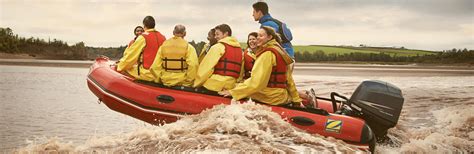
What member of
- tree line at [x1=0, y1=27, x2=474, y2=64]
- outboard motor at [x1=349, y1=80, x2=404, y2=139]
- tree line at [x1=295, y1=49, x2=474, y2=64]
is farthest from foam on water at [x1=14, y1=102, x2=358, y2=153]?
tree line at [x1=295, y1=49, x2=474, y2=64]

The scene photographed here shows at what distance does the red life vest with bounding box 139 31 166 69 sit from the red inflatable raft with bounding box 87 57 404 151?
23 cm

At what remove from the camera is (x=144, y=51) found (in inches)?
206

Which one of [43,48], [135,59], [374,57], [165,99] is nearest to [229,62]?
[165,99]

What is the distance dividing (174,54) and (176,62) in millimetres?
76

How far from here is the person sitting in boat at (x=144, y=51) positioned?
5.19 m

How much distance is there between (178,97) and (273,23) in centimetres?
107

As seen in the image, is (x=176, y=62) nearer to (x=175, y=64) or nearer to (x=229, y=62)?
(x=175, y=64)

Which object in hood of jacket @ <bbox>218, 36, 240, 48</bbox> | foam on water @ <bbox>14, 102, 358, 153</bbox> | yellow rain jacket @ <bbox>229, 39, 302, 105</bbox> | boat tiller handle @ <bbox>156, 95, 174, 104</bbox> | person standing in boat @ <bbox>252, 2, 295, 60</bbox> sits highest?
person standing in boat @ <bbox>252, 2, 295, 60</bbox>

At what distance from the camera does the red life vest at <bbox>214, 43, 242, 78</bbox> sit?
184 inches

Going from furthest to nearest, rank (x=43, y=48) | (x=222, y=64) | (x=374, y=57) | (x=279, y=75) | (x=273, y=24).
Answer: (x=374, y=57)
(x=43, y=48)
(x=273, y=24)
(x=222, y=64)
(x=279, y=75)

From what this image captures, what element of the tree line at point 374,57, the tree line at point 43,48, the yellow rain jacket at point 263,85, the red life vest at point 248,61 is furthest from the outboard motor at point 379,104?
the tree line at point 374,57

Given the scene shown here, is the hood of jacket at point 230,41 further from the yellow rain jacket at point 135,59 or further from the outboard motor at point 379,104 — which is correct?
the outboard motor at point 379,104

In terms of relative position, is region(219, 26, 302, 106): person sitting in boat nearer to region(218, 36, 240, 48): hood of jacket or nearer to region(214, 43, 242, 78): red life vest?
region(214, 43, 242, 78): red life vest

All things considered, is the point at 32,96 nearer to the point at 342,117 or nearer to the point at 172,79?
the point at 172,79
